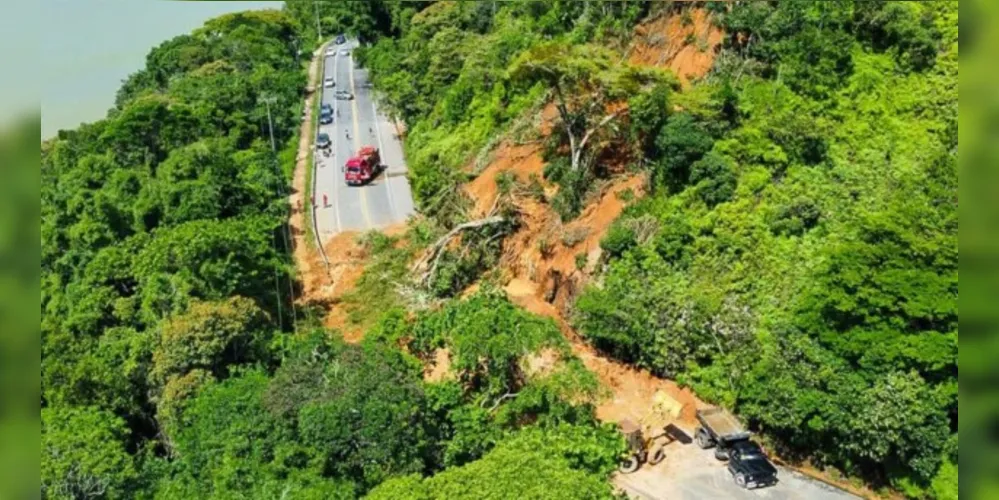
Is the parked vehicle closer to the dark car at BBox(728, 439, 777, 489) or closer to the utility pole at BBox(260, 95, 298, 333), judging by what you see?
the utility pole at BBox(260, 95, 298, 333)

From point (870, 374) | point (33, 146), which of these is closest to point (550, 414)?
point (870, 374)

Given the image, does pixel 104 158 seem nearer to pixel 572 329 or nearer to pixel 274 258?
pixel 274 258

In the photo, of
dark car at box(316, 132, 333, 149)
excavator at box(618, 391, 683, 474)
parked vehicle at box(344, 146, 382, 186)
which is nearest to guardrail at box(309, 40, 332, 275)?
dark car at box(316, 132, 333, 149)

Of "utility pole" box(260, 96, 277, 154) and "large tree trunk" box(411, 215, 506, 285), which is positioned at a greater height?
"utility pole" box(260, 96, 277, 154)

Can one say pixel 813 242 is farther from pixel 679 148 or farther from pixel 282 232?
pixel 282 232

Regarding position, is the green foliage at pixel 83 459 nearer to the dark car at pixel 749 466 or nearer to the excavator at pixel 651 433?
the excavator at pixel 651 433

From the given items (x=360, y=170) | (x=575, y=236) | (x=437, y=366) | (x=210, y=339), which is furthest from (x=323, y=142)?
(x=210, y=339)
